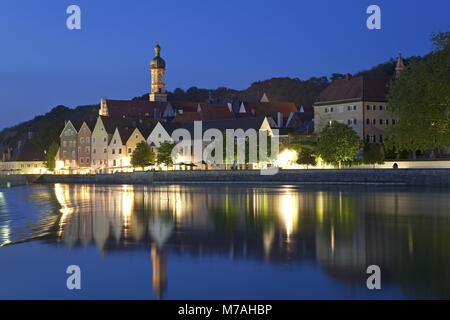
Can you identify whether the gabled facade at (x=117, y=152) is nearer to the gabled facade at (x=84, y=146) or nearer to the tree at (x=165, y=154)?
the gabled facade at (x=84, y=146)

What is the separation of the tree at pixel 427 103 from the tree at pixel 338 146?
10.8m

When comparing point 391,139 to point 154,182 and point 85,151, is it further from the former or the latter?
point 85,151

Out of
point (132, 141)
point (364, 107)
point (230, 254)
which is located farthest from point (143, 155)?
point (230, 254)

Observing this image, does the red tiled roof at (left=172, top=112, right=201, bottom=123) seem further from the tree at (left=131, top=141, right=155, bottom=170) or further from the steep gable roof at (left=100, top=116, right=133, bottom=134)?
the tree at (left=131, top=141, right=155, bottom=170)

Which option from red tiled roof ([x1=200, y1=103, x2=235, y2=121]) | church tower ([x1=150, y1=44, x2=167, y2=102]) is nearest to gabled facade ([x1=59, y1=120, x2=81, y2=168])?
red tiled roof ([x1=200, y1=103, x2=235, y2=121])

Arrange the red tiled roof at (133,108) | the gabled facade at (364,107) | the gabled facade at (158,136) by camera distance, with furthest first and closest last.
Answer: the red tiled roof at (133,108)
the gabled facade at (158,136)
the gabled facade at (364,107)

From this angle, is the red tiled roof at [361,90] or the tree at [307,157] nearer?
the tree at [307,157]

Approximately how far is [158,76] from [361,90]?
313 ft

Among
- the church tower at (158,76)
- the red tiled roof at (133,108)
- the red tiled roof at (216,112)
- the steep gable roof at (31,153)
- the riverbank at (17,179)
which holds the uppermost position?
the church tower at (158,76)

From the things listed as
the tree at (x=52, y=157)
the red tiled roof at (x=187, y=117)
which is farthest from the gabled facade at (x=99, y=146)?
the red tiled roof at (x=187, y=117)

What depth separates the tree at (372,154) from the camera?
7306cm

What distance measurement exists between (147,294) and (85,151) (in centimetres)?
11305

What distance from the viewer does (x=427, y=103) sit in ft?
207

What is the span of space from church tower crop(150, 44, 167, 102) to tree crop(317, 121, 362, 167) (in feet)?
334
